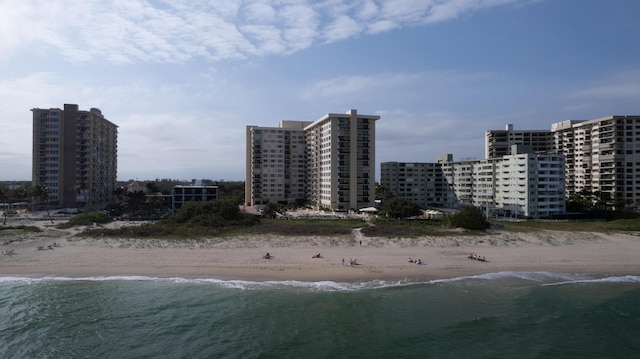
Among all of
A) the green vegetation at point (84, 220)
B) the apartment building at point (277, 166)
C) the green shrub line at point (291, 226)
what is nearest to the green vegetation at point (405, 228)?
the green shrub line at point (291, 226)

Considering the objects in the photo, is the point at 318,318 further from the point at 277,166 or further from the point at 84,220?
the point at 277,166

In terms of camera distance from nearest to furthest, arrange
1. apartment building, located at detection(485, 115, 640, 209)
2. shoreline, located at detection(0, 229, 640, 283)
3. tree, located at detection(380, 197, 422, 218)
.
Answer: shoreline, located at detection(0, 229, 640, 283)
tree, located at detection(380, 197, 422, 218)
apartment building, located at detection(485, 115, 640, 209)

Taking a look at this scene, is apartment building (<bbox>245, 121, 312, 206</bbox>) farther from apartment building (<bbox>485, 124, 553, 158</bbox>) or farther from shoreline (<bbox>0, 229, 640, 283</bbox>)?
apartment building (<bbox>485, 124, 553, 158</bbox>)

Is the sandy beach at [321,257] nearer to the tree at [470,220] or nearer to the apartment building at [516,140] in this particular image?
the tree at [470,220]

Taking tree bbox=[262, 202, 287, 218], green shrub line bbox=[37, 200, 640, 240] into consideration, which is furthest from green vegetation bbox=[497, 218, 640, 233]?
tree bbox=[262, 202, 287, 218]

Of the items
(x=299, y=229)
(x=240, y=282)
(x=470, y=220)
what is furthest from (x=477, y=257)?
(x=240, y=282)
